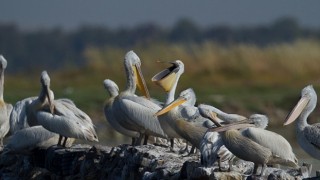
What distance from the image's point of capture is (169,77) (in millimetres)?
12234

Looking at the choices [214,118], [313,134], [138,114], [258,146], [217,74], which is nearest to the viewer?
[258,146]

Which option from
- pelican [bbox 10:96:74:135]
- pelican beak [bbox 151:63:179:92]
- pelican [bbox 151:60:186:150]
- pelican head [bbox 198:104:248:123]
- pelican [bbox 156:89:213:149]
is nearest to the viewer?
pelican head [bbox 198:104:248:123]

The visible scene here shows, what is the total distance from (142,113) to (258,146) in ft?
7.62

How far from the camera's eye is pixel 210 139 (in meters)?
10.2

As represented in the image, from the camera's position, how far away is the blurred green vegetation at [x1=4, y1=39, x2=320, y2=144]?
85.9 ft

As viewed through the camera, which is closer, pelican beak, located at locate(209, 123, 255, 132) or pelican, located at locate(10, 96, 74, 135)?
pelican beak, located at locate(209, 123, 255, 132)

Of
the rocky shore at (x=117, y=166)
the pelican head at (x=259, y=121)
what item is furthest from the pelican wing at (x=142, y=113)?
the pelican head at (x=259, y=121)

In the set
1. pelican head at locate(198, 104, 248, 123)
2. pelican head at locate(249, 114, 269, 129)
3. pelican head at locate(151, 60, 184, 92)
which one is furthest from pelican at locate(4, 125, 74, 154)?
pelican head at locate(249, 114, 269, 129)

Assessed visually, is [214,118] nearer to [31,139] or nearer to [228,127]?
[228,127]

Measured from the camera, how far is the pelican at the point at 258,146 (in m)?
9.79

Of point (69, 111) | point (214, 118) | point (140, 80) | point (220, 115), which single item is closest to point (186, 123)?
point (220, 115)

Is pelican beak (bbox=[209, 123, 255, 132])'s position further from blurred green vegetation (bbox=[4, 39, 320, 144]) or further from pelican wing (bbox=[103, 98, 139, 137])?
blurred green vegetation (bbox=[4, 39, 320, 144])

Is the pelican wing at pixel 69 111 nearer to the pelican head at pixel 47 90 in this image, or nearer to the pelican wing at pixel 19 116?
the pelican head at pixel 47 90

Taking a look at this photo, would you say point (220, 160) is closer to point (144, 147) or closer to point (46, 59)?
point (144, 147)
